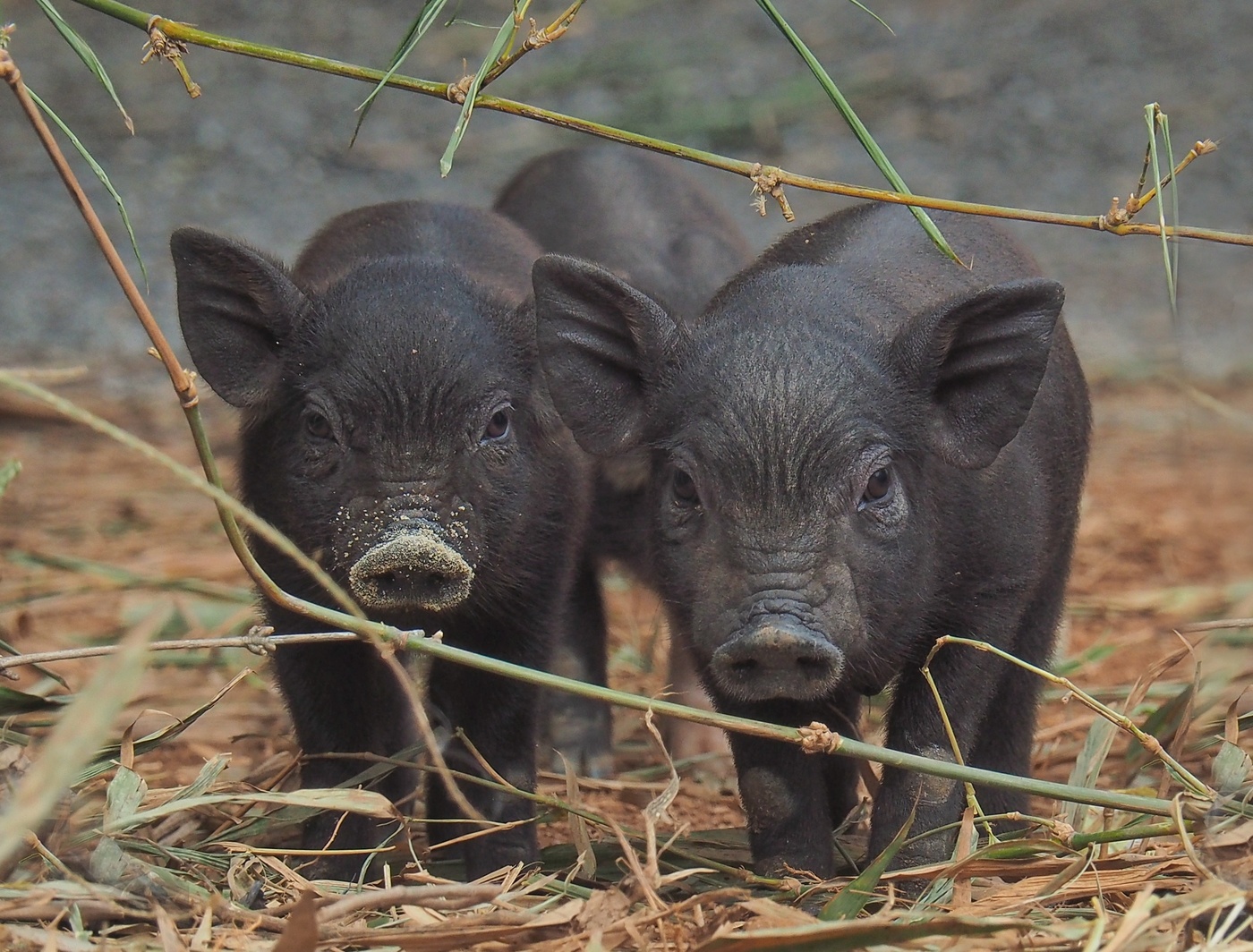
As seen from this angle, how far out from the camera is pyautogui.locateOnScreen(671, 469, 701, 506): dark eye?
449 cm

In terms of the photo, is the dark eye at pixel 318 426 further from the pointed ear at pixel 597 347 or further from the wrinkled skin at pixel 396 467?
the pointed ear at pixel 597 347

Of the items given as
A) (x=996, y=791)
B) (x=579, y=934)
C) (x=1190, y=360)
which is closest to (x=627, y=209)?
(x=996, y=791)

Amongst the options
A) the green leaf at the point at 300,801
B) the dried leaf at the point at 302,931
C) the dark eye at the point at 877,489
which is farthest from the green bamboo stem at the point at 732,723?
the dark eye at the point at 877,489

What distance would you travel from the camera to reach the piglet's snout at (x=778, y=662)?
397 centimetres

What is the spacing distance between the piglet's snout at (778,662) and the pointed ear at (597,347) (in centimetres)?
92

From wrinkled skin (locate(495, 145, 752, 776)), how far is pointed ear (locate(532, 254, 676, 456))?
137 cm

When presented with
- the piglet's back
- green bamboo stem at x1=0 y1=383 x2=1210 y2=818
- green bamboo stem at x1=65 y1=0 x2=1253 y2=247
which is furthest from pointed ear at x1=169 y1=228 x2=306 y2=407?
green bamboo stem at x1=0 y1=383 x2=1210 y2=818

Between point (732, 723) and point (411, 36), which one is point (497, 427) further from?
point (732, 723)

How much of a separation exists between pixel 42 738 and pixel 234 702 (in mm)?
1981

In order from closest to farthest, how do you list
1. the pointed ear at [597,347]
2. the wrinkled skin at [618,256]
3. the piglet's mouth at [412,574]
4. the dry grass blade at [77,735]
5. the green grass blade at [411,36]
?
1. the dry grass blade at [77,735]
2. the green grass blade at [411,36]
3. the piglet's mouth at [412,574]
4. the pointed ear at [597,347]
5. the wrinkled skin at [618,256]

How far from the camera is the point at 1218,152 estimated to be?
1343 centimetres

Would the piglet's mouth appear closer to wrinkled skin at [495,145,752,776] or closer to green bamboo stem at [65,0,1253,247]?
green bamboo stem at [65,0,1253,247]

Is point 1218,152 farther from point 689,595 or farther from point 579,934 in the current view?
point 579,934

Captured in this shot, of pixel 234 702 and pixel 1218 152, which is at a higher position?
pixel 1218 152
